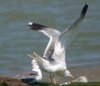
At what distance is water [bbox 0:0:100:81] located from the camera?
13906mm

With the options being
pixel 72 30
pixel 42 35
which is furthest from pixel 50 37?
pixel 42 35

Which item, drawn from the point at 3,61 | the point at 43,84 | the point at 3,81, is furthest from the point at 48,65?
the point at 3,61

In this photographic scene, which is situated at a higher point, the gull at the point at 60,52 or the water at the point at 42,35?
the water at the point at 42,35

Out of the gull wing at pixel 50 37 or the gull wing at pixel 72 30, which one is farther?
the gull wing at pixel 50 37

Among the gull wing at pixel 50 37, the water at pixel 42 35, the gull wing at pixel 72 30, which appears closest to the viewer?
the gull wing at pixel 72 30

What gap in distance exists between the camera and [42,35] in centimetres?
1664

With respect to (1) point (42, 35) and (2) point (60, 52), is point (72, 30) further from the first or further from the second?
(1) point (42, 35)

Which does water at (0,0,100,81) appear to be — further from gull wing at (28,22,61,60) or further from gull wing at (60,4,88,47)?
gull wing at (60,4,88,47)

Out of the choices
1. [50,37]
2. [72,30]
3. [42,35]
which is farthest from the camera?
[42,35]

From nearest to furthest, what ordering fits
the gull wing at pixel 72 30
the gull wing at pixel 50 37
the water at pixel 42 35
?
the gull wing at pixel 72 30
the gull wing at pixel 50 37
the water at pixel 42 35

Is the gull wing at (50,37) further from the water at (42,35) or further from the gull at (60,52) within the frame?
the water at (42,35)

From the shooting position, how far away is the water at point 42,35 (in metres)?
13.9

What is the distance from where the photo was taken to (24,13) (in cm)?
1877

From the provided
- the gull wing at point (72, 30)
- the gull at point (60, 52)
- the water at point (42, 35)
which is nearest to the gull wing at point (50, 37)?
the gull at point (60, 52)
